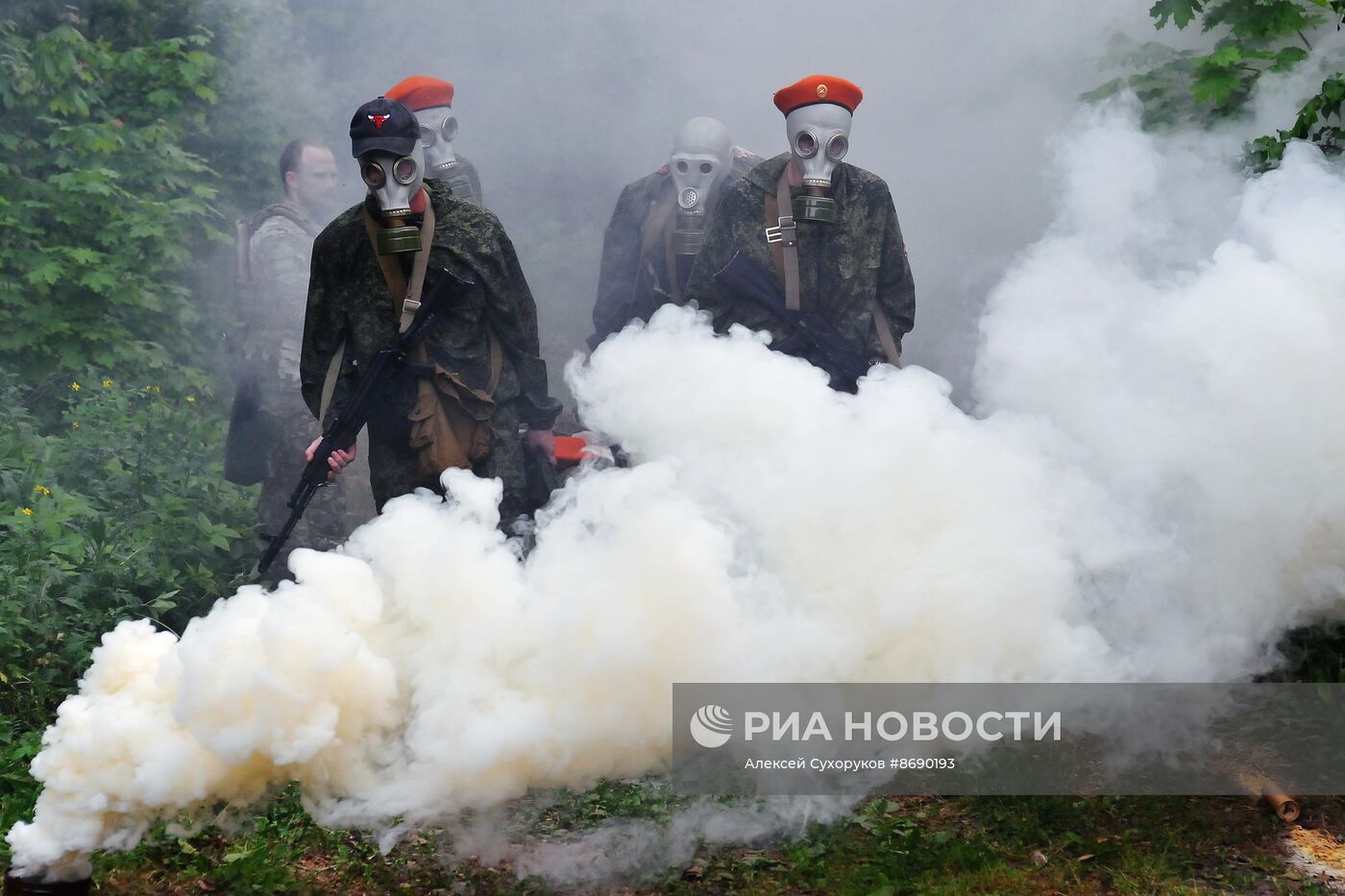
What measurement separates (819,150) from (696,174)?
1.67 metres

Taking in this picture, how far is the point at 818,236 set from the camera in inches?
213

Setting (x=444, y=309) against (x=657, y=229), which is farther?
(x=657, y=229)

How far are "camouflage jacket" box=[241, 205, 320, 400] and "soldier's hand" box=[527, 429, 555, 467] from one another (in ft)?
5.57

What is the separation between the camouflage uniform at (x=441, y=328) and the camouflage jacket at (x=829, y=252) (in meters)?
0.85

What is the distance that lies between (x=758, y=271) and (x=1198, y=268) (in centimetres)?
168

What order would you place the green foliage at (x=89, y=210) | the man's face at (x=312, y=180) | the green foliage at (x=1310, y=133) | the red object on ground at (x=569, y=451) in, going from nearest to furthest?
the green foliage at (x=1310, y=133)
the red object on ground at (x=569, y=451)
the man's face at (x=312, y=180)
the green foliage at (x=89, y=210)

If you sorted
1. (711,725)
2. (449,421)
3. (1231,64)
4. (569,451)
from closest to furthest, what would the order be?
(711,725) < (449,421) < (1231,64) < (569,451)

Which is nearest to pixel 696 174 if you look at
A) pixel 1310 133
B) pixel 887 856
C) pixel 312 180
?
pixel 312 180

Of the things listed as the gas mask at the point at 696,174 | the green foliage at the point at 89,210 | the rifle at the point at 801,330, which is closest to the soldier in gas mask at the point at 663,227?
the gas mask at the point at 696,174

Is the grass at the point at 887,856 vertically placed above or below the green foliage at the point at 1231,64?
below

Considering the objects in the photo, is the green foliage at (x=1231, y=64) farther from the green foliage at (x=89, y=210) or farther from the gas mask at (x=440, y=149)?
the green foliage at (x=89, y=210)

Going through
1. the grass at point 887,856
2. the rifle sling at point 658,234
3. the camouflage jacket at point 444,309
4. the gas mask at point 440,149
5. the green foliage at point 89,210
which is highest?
the green foliage at point 89,210

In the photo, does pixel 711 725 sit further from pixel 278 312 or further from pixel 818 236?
pixel 278 312

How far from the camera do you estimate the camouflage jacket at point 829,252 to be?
17.7ft
